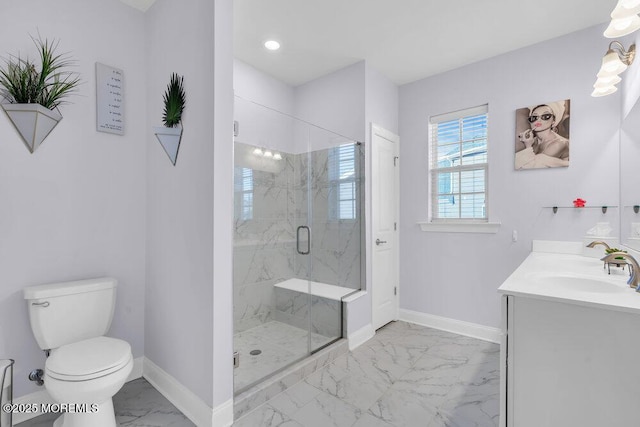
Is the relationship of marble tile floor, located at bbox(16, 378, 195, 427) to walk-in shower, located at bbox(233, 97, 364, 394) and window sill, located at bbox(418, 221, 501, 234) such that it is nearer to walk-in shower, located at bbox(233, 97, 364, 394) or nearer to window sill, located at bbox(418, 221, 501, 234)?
walk-in shower, located at bbox(233, 97, 364, 394)

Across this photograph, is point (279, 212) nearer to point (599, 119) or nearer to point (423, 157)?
point (423, 157)

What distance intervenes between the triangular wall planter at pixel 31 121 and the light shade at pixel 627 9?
319cm

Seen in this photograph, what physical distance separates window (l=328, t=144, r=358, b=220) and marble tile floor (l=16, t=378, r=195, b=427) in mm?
1933

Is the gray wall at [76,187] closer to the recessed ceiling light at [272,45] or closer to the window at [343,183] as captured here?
the recessed ceiling light at [272,45]

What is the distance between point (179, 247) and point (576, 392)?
212 cm

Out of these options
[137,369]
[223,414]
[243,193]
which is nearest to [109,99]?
[243,193]

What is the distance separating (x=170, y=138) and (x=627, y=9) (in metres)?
2.58

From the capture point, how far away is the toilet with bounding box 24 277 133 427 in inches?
57.4

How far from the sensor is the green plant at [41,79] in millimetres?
1765

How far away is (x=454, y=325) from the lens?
3.17 meters

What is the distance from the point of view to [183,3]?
1948 mm

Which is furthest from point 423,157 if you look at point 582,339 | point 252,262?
point 582,339

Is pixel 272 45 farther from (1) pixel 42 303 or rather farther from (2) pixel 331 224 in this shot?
(1) pixel 42 303

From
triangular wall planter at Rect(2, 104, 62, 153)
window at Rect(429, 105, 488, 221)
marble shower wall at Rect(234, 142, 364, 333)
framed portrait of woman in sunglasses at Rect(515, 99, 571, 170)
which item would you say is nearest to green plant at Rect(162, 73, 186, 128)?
marble shower wall at Rect(234, 142, 364, 333)
